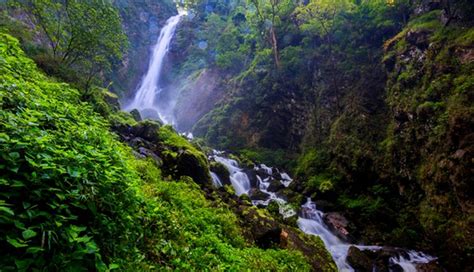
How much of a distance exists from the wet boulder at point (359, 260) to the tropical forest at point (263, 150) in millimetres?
55

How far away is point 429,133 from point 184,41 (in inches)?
1744

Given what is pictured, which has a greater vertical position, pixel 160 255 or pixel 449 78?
pixel 449 78

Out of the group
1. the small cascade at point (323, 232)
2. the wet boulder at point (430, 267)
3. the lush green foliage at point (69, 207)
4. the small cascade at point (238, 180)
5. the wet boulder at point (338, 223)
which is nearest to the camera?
the lush green foliage at point (69, 207)

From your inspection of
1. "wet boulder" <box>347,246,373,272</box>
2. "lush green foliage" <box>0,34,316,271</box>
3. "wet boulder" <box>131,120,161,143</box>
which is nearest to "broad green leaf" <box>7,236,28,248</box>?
"lush green foliage" <box>0,34,316,271</box>

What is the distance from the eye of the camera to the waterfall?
43653 millimetres

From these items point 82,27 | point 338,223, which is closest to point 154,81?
point 82,27

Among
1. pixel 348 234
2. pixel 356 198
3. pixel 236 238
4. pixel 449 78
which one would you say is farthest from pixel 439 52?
pixel 236 238

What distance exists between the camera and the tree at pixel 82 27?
43.5 feet

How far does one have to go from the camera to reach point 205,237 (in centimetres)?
569

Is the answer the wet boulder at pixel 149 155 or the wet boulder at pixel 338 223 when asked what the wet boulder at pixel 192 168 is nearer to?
the wet boulder at pixel 149 155

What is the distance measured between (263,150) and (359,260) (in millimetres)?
15064

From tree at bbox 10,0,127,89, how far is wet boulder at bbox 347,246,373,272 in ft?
46.4

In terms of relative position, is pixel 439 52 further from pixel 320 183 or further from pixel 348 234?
pixel 348 234

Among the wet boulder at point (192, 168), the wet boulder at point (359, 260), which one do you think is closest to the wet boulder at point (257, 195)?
the wet boulder at point (192, 168)
